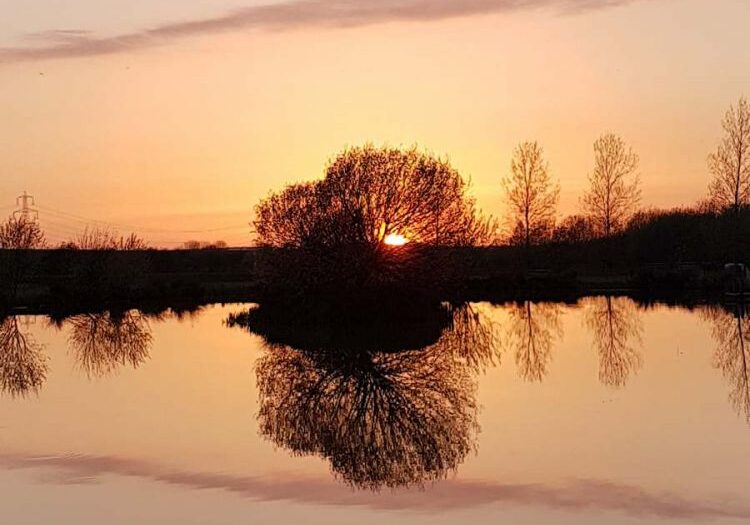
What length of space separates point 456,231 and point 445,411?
2643cm

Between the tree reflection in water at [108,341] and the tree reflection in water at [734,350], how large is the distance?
1369cm

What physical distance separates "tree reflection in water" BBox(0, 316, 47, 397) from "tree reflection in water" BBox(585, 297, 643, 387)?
11805 millimetres

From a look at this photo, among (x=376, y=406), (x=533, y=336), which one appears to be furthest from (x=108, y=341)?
(x=376, y=406)

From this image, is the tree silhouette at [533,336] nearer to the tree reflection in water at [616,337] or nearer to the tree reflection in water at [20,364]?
the tree reflection in water at [616,337]

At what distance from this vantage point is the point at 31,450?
14164mm

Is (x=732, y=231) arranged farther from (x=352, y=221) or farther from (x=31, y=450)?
(x=31, y=450)

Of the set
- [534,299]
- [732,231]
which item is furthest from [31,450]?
[732,231]

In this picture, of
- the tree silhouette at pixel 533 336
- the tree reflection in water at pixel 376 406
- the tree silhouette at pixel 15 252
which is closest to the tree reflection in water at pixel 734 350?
the tree silhouette at pixel 533 336

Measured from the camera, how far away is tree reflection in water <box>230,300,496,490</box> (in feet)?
42.1

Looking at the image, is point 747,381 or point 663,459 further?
point 747,381

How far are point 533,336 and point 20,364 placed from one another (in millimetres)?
14375

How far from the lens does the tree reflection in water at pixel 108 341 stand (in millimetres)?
26337

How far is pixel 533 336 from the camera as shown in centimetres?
3100

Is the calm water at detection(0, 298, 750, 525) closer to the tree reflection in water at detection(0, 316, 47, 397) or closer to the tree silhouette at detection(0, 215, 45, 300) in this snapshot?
the tree reflection in water at detection(0, 316, 47, 397)
